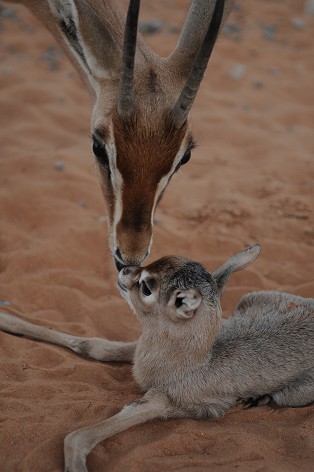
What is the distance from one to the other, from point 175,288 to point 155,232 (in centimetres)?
260

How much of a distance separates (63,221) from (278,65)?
6.92m

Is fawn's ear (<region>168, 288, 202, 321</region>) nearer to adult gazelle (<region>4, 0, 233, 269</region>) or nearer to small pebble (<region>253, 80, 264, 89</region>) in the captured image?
adult gazelle (<region>4, 0, 233, 269</region>)

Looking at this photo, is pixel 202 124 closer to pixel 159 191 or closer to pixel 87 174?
pixel 87 174

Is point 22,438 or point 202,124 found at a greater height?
point 22,438

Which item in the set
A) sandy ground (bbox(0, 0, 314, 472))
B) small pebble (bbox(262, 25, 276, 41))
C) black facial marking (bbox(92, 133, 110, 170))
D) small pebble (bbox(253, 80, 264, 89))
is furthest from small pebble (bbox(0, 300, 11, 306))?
small pebble (bbox(262, 25, 276, 41))

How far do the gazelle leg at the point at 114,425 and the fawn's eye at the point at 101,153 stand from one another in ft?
5.77

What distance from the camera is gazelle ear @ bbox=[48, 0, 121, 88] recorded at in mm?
4781

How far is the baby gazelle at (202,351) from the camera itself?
→ 14.0 feet

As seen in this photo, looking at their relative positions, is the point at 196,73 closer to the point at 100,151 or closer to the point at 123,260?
the point at 100,151

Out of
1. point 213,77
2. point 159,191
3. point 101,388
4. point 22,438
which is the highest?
point 159,191

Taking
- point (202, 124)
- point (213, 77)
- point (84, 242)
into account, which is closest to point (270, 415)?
point (84, 242)

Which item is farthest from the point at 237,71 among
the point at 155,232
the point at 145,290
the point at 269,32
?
the point at 145,290

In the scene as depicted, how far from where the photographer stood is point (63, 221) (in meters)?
6.72

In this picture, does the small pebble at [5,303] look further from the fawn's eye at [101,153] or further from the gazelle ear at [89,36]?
the gazelle ear at [89,36]
